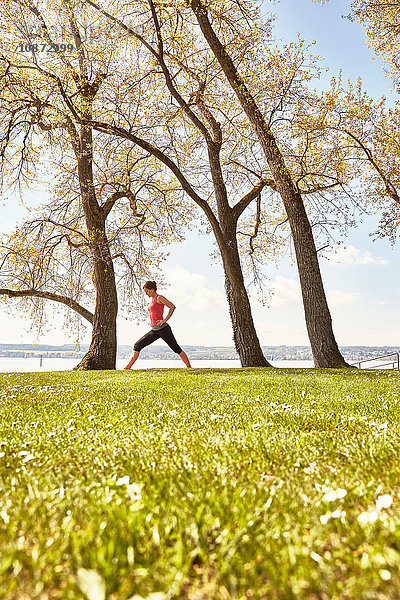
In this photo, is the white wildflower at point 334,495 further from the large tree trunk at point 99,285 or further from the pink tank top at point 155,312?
the large tree trunk at point 99,285

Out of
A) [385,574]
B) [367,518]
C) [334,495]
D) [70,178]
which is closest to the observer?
[385,574]

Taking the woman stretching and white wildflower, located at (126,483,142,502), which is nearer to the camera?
white wildflower, located at (126,483,142,502)

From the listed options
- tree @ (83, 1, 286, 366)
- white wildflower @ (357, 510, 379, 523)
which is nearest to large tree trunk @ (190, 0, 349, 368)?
tree @ (83, 1, 286, 366)

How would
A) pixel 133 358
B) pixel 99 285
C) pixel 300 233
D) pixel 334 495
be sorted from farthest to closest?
pixel 99 285 → pixel 133 358 → pixel 300 233 → pixel 334 495

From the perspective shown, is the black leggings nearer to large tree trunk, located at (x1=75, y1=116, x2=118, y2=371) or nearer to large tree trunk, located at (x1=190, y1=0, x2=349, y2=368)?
large tree trunk, located at (x1=75, y1=116, x2=118, y2=371)

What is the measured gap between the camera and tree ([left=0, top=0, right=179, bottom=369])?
1520cm

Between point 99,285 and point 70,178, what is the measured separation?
5.99 m

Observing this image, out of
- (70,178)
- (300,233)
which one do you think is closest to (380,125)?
(300,233)

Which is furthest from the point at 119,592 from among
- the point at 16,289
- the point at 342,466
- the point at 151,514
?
the point at 16,289

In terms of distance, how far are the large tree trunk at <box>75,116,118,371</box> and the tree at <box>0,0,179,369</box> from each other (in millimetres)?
39

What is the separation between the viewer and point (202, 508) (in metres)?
1.93

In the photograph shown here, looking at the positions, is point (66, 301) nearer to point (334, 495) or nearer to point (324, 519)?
point (334, 495)

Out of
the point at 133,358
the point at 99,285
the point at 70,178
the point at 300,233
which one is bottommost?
the point at 133,358

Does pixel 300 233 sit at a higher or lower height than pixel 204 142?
lower
